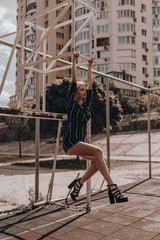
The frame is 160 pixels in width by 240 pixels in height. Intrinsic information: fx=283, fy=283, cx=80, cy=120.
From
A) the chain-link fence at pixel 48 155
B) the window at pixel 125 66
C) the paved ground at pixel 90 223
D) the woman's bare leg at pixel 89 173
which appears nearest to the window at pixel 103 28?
the window at pixel 125 66

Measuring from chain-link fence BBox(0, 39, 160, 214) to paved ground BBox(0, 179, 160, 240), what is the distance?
935 millimetres

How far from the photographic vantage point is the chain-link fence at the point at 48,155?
6273 millimetres

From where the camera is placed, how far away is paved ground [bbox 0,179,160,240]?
3664 millimetres

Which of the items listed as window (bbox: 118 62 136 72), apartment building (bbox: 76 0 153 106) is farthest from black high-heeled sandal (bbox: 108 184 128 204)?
window (bbox: 118 62 136 72)

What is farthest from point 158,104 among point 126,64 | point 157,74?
point 157,74

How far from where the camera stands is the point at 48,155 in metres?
15.3

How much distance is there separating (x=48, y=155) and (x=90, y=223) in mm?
11235

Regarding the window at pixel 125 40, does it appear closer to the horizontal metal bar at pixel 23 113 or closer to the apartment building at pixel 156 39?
the apartment building at pixel 156 39

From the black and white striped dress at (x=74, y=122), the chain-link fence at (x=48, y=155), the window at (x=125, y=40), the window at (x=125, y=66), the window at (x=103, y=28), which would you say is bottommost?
the chain-link fence at (x=48, y=155)

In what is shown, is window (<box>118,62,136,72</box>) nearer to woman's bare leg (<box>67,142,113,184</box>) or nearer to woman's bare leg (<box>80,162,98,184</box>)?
woman's bare leg (<box>80,162,98,184</box>)

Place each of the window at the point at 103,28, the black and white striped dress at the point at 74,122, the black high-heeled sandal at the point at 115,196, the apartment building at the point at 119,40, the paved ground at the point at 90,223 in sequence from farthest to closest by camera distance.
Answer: the window at the point at 103,28
the apartment building at the point at 119,40
the paved ground at the point at 90,223
the black and white striped dress at the point at 74,122
the black high-heeled sandal at the point at 115,196

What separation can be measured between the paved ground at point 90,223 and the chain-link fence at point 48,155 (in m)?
0.93

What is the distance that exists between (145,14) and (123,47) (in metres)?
8.38

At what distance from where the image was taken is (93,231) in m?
3.81
